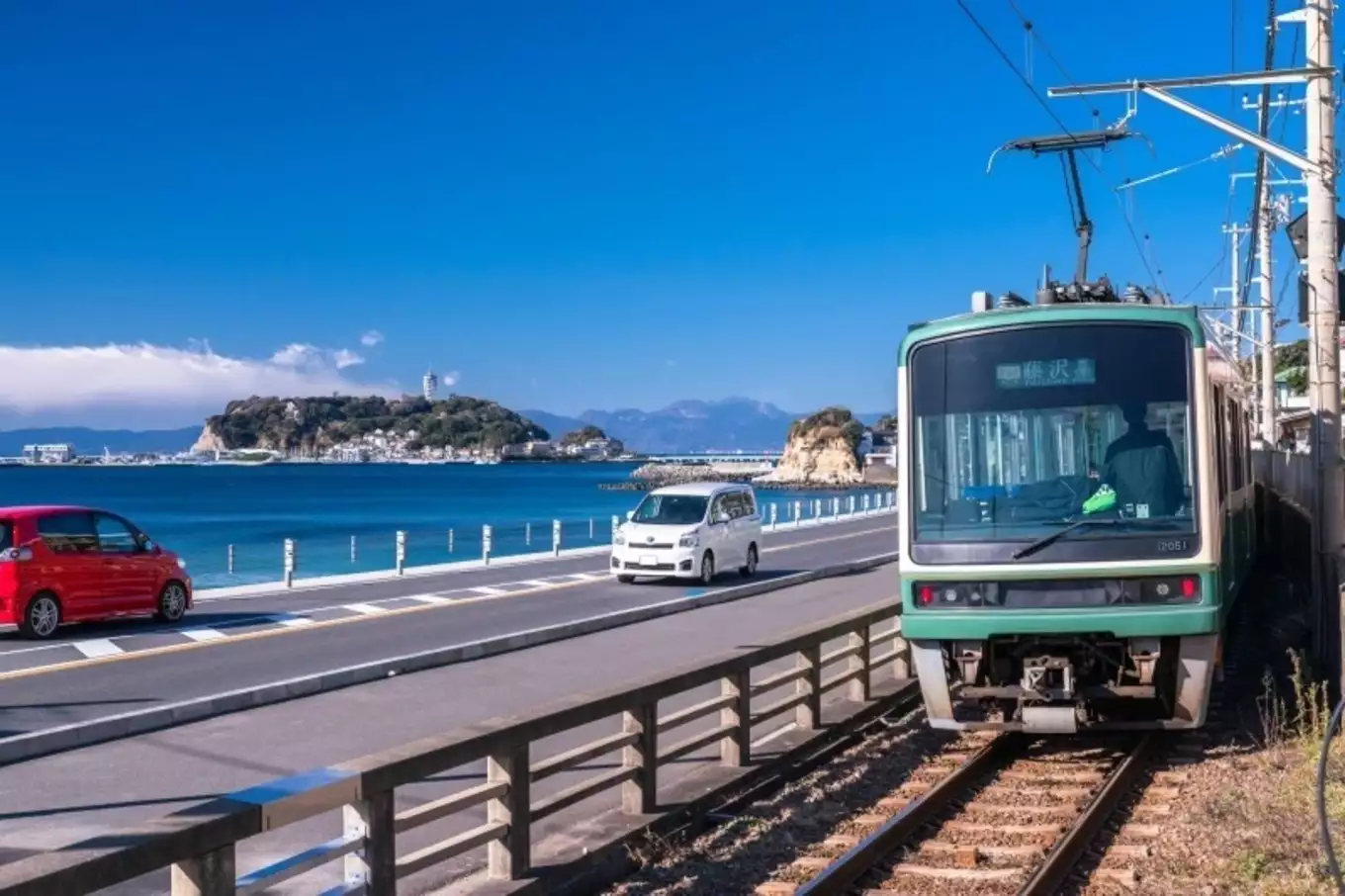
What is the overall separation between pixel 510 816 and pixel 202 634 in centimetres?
1303

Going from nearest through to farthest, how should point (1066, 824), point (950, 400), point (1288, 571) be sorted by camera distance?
1. point (1066, 824)
2. point (950, 400)
3. point (1288, 571)

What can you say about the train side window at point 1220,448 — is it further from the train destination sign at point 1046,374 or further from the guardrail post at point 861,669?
the guardrail post at point 861,669

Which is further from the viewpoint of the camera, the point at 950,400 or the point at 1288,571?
the point at 1288,571

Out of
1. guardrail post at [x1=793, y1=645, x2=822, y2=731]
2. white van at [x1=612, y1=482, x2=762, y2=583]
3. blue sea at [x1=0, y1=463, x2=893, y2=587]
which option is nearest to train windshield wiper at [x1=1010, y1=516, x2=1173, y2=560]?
guardrail post at [x1=793, y1=645, x2=822, y2=731]

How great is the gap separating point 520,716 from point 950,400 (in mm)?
4779

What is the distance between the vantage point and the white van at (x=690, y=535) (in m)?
26.7

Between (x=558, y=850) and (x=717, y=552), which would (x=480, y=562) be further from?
(x=558, y=850)

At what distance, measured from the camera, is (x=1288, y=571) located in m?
21.1

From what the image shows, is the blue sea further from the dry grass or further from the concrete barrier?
the dry grass

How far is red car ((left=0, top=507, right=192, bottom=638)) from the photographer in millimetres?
17484

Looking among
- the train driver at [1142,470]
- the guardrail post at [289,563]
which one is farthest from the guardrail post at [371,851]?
the guardrail post at [289,563]

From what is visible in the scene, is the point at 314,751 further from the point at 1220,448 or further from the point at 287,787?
the point at 1220,448

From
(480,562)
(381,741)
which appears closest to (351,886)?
(381,741)

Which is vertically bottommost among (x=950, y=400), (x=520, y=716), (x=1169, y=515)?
(x=520, y=716)
